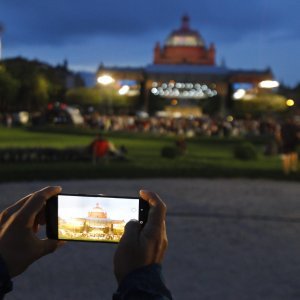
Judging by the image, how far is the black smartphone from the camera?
2080 mm

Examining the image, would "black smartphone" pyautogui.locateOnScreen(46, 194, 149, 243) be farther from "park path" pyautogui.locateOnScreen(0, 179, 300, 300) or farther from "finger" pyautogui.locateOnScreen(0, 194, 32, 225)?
"park path" pyautogui.locateOnScreen(0, 179, 300, 300)

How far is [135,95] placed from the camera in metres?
73.6

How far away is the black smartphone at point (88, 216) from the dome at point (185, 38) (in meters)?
105

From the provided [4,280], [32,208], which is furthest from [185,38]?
[4,280]

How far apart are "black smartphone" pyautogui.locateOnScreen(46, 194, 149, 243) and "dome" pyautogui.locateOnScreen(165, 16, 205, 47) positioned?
105311mm

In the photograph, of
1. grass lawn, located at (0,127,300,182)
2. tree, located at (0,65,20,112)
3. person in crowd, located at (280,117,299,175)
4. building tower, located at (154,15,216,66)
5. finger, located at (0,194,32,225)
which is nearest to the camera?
finger, located at (0,194,32,225)

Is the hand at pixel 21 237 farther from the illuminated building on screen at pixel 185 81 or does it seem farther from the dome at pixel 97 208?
the illuminated building on screen at pixel 185 81

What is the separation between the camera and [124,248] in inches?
64.6

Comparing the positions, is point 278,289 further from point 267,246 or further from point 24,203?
point 24,203

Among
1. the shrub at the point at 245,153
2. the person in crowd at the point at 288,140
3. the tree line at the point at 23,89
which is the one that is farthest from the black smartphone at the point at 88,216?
the tree line at the point at 23,89

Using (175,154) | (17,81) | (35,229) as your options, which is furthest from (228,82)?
(35,229)

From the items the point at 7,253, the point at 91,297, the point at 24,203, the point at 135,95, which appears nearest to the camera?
the point at 7,253

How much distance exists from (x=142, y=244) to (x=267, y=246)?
692 centimetres

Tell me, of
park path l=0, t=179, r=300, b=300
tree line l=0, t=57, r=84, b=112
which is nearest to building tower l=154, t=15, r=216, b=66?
tree line l=0, t=57, r=84, b=112
